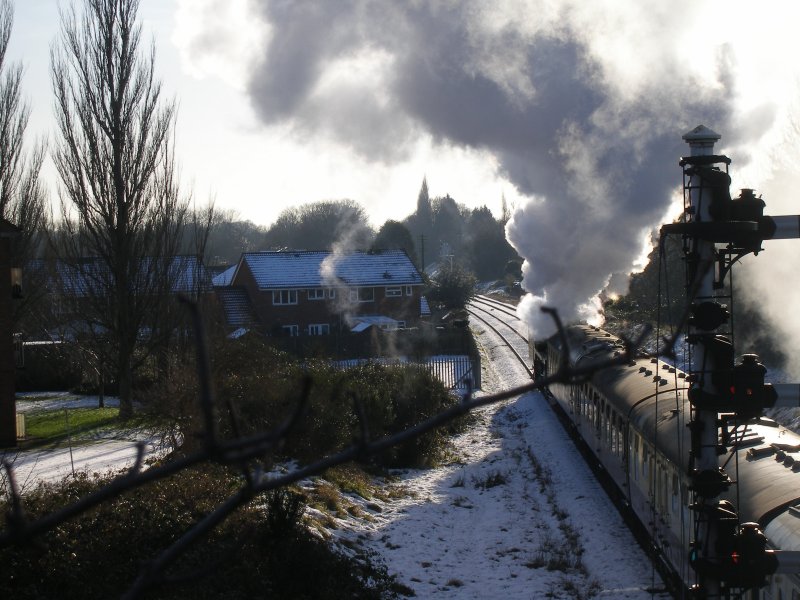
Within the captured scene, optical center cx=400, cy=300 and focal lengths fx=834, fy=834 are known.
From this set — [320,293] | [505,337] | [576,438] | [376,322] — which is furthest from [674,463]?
[320,293]

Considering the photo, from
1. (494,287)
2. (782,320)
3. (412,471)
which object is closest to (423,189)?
(494,287)

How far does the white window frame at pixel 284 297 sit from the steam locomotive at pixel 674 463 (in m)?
26.5

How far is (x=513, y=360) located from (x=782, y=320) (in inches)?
489

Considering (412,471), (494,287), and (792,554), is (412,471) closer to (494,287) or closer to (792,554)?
(792,554)

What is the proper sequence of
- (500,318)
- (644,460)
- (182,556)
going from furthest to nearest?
(500,318) < (644,460) < (182,556)

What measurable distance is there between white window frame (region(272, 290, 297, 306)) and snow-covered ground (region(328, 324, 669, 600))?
23721 millimetres

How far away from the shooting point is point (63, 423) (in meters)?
24.0

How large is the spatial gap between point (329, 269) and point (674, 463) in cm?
3667

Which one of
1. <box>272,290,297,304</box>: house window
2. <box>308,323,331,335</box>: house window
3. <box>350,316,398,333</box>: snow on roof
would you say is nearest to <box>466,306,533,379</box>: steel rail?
<box>350,316,398,333</box>: snow on roof

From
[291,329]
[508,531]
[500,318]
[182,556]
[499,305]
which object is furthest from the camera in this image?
[499,305]

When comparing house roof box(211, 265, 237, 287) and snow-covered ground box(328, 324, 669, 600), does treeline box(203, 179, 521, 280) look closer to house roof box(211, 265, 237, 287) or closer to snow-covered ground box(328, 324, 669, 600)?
house roof box(211, 265, 237, 287)

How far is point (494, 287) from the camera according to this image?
79500mm

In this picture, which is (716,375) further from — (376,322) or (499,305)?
(499,305)

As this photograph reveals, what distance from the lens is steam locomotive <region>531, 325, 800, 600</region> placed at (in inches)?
288
